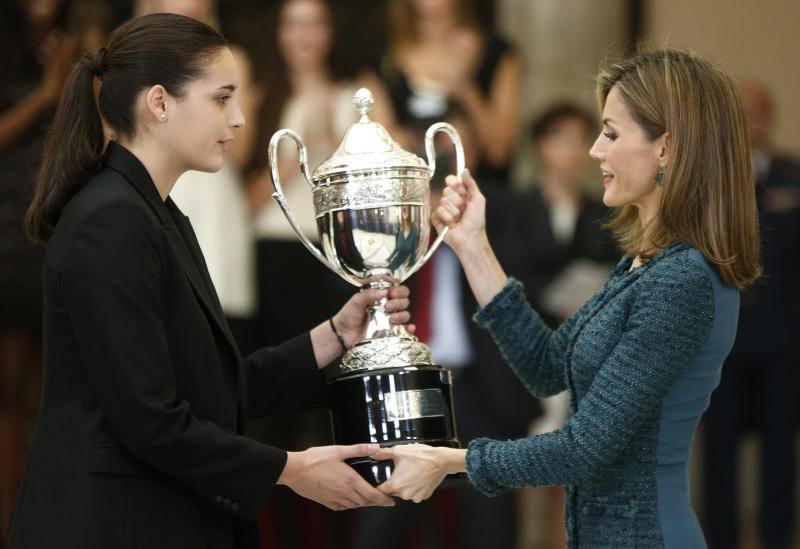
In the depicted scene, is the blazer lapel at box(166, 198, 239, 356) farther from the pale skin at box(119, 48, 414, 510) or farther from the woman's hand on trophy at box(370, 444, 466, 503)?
the woman's hand on trophy at box(370, 444, 466, 503)

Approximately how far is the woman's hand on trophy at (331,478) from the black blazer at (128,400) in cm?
5

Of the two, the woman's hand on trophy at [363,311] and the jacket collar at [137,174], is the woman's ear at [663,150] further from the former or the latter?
the jacket collar at [137,174]

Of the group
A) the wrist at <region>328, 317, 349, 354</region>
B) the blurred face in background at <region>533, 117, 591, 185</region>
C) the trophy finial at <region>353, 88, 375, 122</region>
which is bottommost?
the wrist at <region>328, 317, 349, 354</region>

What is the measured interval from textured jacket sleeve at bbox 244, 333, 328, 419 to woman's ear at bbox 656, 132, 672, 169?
0.79 m

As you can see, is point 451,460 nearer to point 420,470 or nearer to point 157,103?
point 420,470

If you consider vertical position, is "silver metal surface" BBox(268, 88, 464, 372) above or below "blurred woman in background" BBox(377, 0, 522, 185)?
below

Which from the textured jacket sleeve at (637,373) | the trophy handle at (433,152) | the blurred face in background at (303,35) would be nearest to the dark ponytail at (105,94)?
the trophy handle at (433,152)

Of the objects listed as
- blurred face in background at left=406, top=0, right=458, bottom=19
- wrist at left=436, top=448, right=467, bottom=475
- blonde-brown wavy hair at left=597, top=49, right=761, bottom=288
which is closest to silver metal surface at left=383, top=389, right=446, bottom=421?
wrist at left=436, top=448, right=467, bottom=475

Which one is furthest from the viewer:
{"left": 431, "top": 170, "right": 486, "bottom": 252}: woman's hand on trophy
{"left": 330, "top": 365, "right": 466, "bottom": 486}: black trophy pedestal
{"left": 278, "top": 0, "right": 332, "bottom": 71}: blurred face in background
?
{"left": 278, "top": 0, "right": 332, "bottom": 71}: blurred face in background

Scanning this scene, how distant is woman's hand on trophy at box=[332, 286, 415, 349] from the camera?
2385 millimetres

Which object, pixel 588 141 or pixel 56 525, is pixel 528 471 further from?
pixel 588 141

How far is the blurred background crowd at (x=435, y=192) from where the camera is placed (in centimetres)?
444

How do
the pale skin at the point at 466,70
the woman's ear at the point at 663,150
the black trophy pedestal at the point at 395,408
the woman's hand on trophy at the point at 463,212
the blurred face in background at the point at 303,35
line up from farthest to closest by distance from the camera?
the pale skin at the point at 466,70 < the blurred face in background at the point at 303,35 < the woman's hand on trophy at the point at 463,212 < the black trophy pedestal at the point at 395,408 < the woman's ear at the point at 663,150

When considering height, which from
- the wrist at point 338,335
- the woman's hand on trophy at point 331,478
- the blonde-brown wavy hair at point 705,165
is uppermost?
the blonde-brown wavy hair at point 705,165
